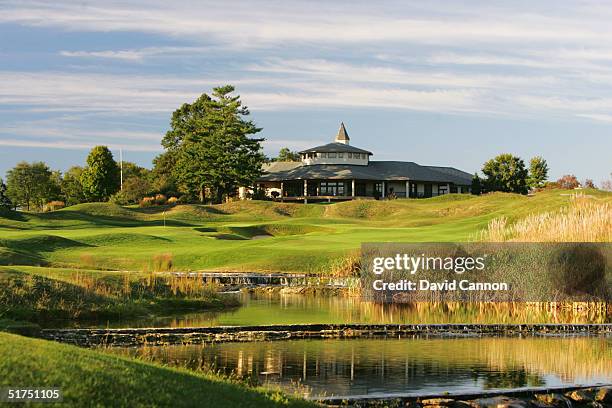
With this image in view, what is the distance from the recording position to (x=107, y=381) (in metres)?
8.84

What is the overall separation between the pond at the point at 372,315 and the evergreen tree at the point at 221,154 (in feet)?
177

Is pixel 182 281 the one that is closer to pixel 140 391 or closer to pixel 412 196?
pixel 140 391

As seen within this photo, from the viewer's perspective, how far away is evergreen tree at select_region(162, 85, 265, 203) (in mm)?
78562

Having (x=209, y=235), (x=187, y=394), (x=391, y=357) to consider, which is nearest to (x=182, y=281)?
(x=391, y=357)

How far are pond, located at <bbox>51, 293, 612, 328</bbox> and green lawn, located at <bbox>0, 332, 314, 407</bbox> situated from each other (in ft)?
34.3

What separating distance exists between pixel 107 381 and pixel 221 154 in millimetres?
70624

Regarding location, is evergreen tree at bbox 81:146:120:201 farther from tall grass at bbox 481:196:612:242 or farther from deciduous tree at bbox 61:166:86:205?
tall grass at bbox 481:196:612:242

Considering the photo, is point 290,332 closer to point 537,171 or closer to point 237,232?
point 237,232

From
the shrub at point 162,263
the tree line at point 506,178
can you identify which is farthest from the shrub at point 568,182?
the shrub at point 162,263

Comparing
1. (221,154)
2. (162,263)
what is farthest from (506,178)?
(162,263)

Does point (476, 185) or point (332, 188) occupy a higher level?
point (476, 185)

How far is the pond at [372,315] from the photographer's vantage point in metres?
21.3

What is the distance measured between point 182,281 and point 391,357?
1057cm

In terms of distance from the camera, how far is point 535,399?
12992mm
